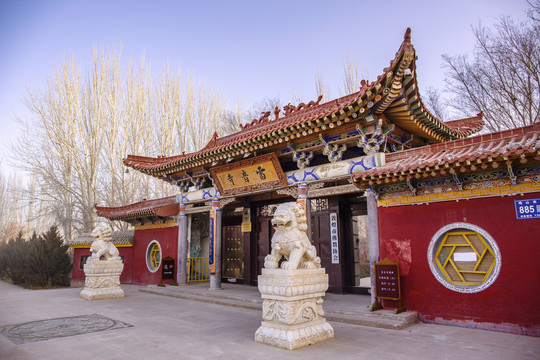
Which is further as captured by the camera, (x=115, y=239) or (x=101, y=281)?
(x=115, y=239)

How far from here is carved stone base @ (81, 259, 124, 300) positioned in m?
8.57

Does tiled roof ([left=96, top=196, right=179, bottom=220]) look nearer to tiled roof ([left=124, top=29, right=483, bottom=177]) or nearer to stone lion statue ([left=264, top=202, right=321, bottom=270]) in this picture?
tiled roof ([left=124, top=29, right=483, bottom=177])

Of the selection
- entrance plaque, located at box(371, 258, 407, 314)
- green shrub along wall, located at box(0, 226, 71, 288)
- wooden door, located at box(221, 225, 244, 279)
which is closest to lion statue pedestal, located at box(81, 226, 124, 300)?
wooden door, located at box(221, 225, 244, 279)

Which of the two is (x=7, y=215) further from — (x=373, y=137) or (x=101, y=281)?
(x=373, y=137)

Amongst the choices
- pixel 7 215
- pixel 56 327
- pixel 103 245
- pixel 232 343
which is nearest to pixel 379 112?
pixel 232 343

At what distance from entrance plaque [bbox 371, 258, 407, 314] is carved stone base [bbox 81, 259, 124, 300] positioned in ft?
21.9

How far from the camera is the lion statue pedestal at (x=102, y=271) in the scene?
8.62m

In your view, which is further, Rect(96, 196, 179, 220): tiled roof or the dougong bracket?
Rect(96, 196, 179, 220): tiled roof

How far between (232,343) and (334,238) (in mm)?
4834

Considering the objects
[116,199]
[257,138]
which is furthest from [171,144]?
[257,138]

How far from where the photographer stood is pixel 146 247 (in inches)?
494

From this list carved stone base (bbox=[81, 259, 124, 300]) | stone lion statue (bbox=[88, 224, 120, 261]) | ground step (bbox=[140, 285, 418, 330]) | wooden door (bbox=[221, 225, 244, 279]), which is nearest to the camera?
ground step (bbox=[140, 285, 418, 330])

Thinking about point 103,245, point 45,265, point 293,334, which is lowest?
point 293,334

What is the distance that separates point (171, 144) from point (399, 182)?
1758 centimetres
